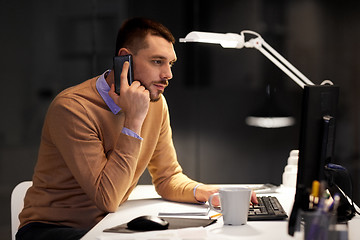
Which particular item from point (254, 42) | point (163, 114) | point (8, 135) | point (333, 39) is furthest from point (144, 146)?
point (333, 39)

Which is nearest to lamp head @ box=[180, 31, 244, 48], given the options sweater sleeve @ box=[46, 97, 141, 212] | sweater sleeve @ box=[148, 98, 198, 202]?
sweater sleeve @ box=[148, 98, 198, 202]

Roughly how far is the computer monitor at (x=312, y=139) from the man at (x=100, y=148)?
0.52 meters

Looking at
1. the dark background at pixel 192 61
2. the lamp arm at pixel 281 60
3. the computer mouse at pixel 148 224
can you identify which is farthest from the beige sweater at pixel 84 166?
the dark background at pixel 192 61

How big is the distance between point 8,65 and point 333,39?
206 cm

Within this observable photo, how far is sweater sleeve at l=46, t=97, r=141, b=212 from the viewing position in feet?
6.04

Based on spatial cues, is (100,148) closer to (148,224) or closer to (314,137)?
(148,224)

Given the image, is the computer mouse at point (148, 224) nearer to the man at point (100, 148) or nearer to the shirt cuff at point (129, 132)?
the man at point (100, 148)

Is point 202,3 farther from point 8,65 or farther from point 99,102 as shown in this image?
point 99,102

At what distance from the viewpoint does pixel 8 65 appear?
3410mm

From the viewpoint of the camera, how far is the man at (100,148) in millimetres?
1854

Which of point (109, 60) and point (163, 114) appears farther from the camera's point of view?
point (109, 60)

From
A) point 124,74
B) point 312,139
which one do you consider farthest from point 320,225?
point 124,74

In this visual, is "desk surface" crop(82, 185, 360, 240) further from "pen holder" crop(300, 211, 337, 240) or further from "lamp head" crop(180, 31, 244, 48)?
"lamp head" crop(180, 31, 244, 48)

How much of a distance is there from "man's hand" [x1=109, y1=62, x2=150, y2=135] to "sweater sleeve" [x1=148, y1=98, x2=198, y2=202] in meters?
0.30
